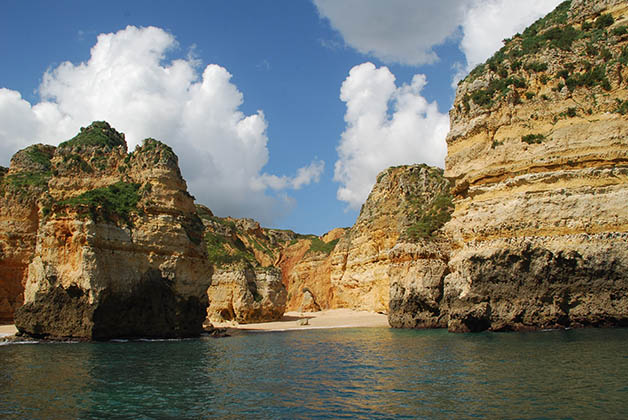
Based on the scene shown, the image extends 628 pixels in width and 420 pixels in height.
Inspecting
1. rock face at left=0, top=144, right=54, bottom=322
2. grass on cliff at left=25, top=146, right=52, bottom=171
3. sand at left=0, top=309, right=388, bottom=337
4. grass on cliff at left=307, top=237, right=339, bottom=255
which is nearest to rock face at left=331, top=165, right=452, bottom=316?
sand at left=0, top=309, right=388, bottom=337

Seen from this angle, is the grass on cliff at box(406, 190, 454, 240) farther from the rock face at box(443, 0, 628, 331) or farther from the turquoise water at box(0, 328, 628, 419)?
the turquoise water at box(0, 328, 628, 419)

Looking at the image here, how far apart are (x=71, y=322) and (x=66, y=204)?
6.63 meters

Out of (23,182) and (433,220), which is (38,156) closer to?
(23,182)

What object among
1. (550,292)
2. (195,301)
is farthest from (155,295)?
(550,292)

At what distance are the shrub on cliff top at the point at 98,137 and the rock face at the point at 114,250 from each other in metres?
0.10

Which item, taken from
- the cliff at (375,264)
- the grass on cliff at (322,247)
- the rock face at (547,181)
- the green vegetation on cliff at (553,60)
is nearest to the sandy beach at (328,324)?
the cliff at (375,264)

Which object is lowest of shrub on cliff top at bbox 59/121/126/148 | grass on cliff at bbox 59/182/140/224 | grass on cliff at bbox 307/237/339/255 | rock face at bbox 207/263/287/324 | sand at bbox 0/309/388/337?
sand at bbox 0/309/388/337

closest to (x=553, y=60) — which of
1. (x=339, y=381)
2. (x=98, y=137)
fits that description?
(x=339, y=381)

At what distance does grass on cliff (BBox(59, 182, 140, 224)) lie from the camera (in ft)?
89.9

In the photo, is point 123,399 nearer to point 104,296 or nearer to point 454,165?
point 104,296

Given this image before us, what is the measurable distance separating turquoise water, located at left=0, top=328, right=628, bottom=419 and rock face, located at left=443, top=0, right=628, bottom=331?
2468mm

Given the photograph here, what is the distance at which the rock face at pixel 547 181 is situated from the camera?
23.6 meters

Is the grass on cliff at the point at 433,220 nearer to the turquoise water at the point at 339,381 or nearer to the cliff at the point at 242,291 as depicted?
the turquoise water at the point at 339,381

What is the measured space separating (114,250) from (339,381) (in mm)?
18524
